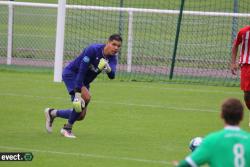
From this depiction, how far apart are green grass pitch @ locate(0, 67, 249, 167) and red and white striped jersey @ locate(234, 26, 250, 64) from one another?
→ 4.21ft

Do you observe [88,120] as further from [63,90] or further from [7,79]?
[7,79]

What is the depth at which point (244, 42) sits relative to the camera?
14.5 metres

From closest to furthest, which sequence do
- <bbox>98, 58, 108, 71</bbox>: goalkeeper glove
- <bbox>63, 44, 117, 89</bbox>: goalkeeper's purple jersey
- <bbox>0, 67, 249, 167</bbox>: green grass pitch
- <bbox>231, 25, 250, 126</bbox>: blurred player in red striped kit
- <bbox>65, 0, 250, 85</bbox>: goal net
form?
<bbox>0, 67, 249, 167</bbox>: green grass pitch < <bbox>98, 58, 108, 71</bbox>: goalkeeper glove < <bbox>63, 44, 117, 89</bbox>: goalkeeper's purple jersey < <bbox>231, 25, 250, 126</bbox>: blurred player in red striped kit < <bbox>65, 0, 250, 85</bbox>: goal net

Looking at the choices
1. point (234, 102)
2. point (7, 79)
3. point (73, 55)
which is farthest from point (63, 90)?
point (234, 102)

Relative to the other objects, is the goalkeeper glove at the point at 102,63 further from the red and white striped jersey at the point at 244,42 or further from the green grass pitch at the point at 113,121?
the red and white striped jersey at the point at 244,42

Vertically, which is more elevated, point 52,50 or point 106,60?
point 106,60

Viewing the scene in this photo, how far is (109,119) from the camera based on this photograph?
1515 centimetres

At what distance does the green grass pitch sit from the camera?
38.5 feet

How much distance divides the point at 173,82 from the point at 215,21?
15.1 ft

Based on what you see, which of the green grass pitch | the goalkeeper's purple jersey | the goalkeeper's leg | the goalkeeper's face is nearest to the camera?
the green grass pitch

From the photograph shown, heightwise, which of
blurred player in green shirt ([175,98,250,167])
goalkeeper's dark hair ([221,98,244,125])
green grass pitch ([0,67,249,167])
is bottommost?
green grass pitch ([0,67,249,167])

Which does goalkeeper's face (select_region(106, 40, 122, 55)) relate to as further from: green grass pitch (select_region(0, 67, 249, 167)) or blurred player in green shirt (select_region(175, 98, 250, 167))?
blurred player in green shirt (select_region(175, 98, 250, 167))

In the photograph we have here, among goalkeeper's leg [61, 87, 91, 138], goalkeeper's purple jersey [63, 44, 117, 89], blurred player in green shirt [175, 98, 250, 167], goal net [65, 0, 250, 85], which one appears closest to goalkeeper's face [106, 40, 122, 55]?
goalkeeper's purple jersey [63, 44, 117, 89]

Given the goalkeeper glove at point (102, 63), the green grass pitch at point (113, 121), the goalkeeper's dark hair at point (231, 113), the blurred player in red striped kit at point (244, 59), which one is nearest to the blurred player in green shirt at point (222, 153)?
the goalkeeper's dark hair at point (231, 113)
